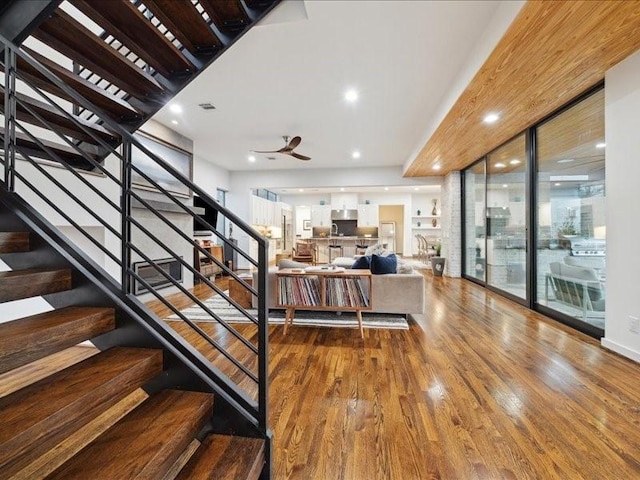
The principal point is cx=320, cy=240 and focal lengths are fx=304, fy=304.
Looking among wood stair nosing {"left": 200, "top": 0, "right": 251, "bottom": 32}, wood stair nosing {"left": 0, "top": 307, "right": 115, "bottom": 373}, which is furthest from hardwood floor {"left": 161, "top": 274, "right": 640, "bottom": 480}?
wood stair nosing {"left": 200, "top": 0, "right": 251, "bottom": 32}

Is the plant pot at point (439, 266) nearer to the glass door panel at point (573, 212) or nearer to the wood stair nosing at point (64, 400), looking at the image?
the glass door panel at point (573, 212)

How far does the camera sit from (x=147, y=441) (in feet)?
3.73

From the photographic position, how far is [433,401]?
6.54 feet

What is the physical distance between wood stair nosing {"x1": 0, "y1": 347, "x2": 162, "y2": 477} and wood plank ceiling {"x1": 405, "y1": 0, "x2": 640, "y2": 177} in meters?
2.96

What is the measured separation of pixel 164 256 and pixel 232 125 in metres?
2.45

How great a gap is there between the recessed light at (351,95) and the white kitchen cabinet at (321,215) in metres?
7.84

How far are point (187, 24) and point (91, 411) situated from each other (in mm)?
2307

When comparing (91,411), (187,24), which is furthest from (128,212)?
(187,24)

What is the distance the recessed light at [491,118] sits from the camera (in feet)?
12.3

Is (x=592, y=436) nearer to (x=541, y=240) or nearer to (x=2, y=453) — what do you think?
(x=2, y=453)

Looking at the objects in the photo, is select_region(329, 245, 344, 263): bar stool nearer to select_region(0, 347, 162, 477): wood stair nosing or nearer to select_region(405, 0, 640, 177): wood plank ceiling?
select_region(405, 0, 640, 177): wood plank ceiling

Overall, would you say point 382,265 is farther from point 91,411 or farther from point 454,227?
point 454,227

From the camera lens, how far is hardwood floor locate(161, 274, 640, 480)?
4.82ft

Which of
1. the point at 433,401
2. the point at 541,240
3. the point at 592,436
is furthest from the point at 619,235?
the point at 433,401
